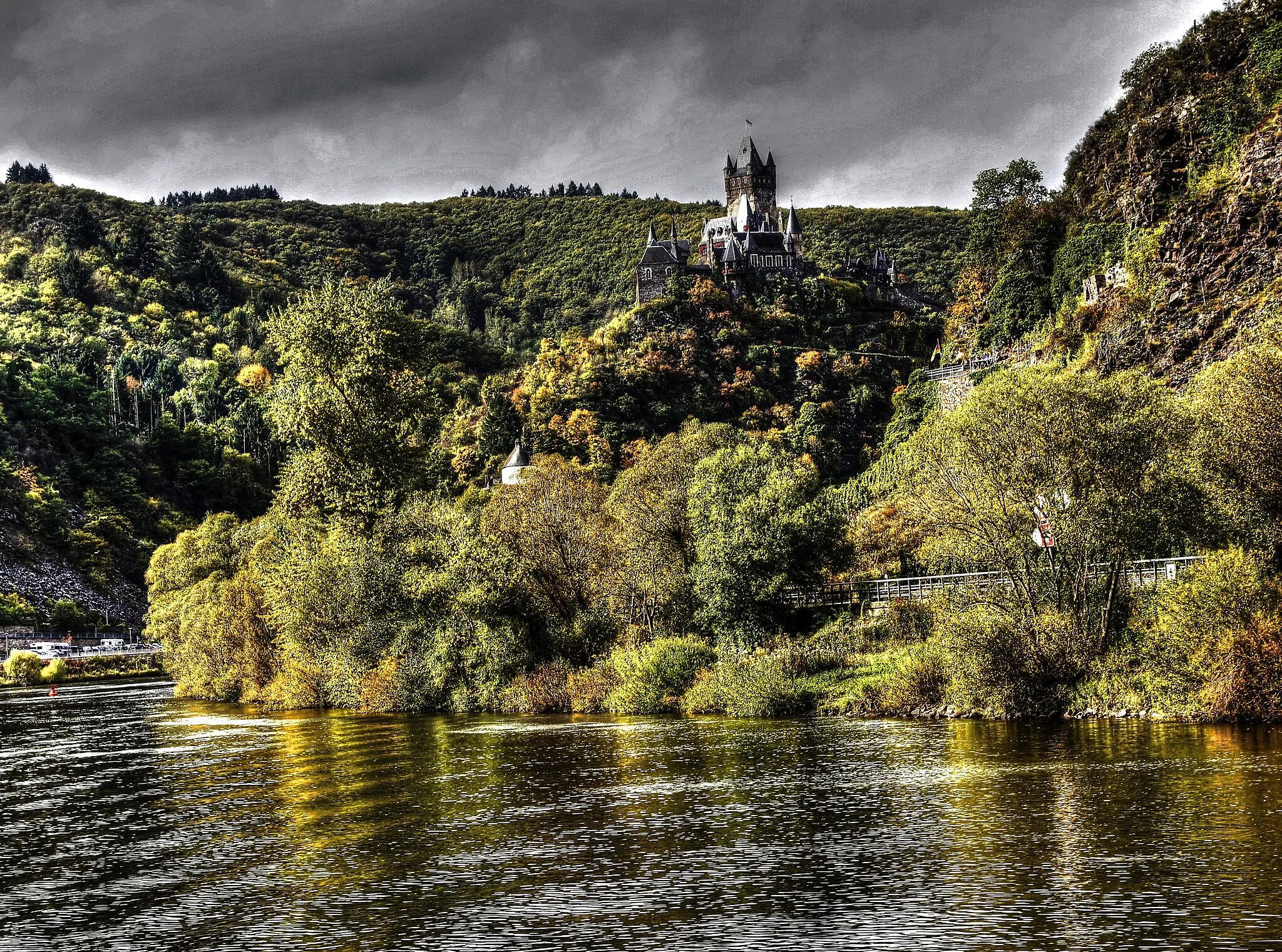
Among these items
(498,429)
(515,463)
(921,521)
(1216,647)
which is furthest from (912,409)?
(1216,647)

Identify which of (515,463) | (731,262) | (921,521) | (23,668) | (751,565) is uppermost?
(731,262)

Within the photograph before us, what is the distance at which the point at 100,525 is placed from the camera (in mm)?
149750

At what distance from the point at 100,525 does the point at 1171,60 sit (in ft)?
436

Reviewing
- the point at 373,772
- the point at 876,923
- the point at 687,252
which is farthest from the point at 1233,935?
the point at 687,252

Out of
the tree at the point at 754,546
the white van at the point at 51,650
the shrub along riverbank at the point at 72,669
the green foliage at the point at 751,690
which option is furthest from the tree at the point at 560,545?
the white van at the point at 51,650

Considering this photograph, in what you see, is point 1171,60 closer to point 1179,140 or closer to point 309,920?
point 1179,140

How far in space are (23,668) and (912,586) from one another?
79.3 metres

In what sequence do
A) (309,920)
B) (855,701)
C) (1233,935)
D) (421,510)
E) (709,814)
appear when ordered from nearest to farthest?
(1233,935) < (309,920) < (709,814) < (855,701) < (421,510)

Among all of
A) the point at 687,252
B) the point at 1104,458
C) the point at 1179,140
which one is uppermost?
the point at 687,252

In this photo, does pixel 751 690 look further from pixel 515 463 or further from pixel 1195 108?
pixel 515 463

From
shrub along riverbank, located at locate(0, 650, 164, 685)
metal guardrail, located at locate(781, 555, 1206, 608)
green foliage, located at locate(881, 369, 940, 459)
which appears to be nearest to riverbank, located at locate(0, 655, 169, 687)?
shrub along riverbank, located at locate(0, 650, 164, 685)

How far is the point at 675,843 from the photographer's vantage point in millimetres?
22500

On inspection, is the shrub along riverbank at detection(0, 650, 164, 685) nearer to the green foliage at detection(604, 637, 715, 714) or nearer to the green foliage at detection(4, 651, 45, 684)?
the green foliage at detection(4, 651, 45, 684)

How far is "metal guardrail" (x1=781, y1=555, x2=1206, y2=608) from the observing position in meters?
40.6
